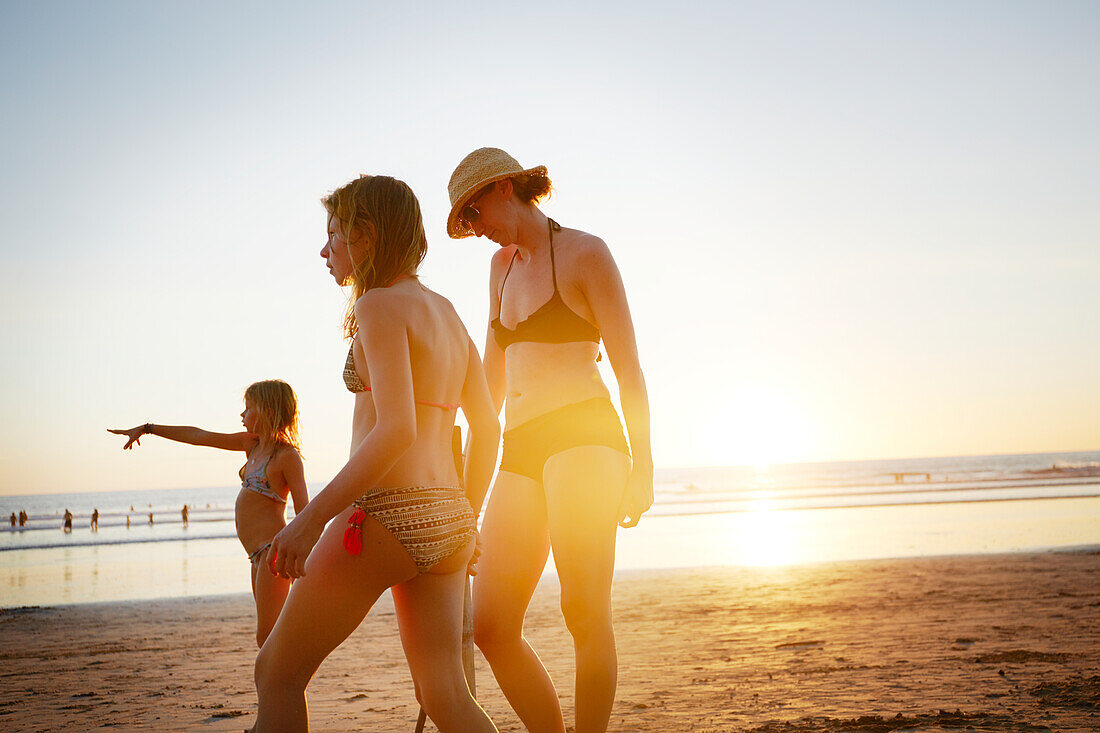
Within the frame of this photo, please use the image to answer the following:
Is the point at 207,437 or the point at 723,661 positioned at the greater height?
the point at 207,437

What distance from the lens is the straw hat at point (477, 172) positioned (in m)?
3.06

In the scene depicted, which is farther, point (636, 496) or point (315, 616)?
point (636, 496)

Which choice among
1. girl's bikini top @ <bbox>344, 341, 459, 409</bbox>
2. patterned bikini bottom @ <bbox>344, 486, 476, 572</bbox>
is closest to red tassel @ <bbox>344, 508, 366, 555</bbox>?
patterned bikini bottom @ <bbox>344, 486, 476, 572</bbox>

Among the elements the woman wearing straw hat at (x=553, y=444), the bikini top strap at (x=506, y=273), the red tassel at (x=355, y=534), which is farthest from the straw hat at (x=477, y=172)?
the red tassel at (x=355, y=534)

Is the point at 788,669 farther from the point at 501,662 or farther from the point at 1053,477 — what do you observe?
the point at 1053,477

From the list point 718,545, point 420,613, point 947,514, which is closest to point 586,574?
point 420,613

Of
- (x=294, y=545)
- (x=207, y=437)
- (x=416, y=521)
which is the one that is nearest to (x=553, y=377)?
(x=416, y=521)

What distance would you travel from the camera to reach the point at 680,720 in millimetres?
4770

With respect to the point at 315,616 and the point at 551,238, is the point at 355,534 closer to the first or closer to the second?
the point at 315,616

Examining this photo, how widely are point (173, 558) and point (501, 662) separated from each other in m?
20.9

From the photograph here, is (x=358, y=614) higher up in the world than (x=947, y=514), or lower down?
higher up

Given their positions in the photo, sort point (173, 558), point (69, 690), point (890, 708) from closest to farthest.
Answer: point (890, 708) < point (69, 690) < point (173, 558)

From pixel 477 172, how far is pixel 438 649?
1613 mm

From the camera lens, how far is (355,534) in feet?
7.18
